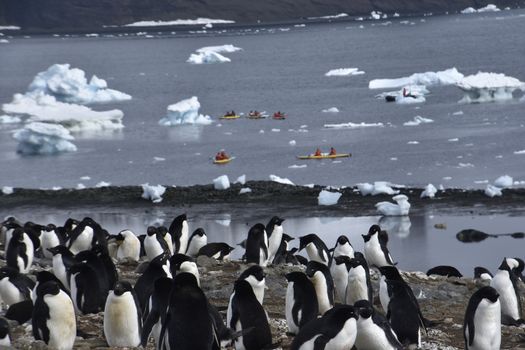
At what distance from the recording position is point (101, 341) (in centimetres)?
784

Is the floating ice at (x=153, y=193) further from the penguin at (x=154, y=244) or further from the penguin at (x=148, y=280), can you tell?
the penguin at (x=148, y=280)

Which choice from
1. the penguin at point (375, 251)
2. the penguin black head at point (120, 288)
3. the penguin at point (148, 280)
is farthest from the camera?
the penguin at point (375, 251)

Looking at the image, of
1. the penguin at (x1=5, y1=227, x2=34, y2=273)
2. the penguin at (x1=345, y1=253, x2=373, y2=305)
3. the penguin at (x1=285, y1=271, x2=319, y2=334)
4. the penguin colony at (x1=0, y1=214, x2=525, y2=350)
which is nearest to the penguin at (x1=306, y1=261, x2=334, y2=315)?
the penguin colony at (x1=0, y1=214, x2=525, y2=350)

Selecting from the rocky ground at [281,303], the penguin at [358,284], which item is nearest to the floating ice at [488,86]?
the rocky ground at [281,303]

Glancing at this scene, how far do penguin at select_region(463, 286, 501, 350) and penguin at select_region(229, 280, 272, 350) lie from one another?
1488 mm

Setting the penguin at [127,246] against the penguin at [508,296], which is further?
the penguin at [127,246]

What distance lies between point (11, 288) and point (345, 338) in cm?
335

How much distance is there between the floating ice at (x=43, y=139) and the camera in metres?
30.0

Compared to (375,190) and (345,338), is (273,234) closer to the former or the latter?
(345,338)

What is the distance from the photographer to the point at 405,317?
7.79 metres

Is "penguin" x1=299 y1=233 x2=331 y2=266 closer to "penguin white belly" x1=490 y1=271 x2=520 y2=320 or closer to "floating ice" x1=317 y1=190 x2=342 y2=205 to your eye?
"penguin white belly" x1=490 y1=271 x2=520 y2=320

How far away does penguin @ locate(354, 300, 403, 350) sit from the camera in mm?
7148

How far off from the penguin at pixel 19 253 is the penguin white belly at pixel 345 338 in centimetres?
486

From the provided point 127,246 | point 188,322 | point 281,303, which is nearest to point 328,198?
point 127,246
